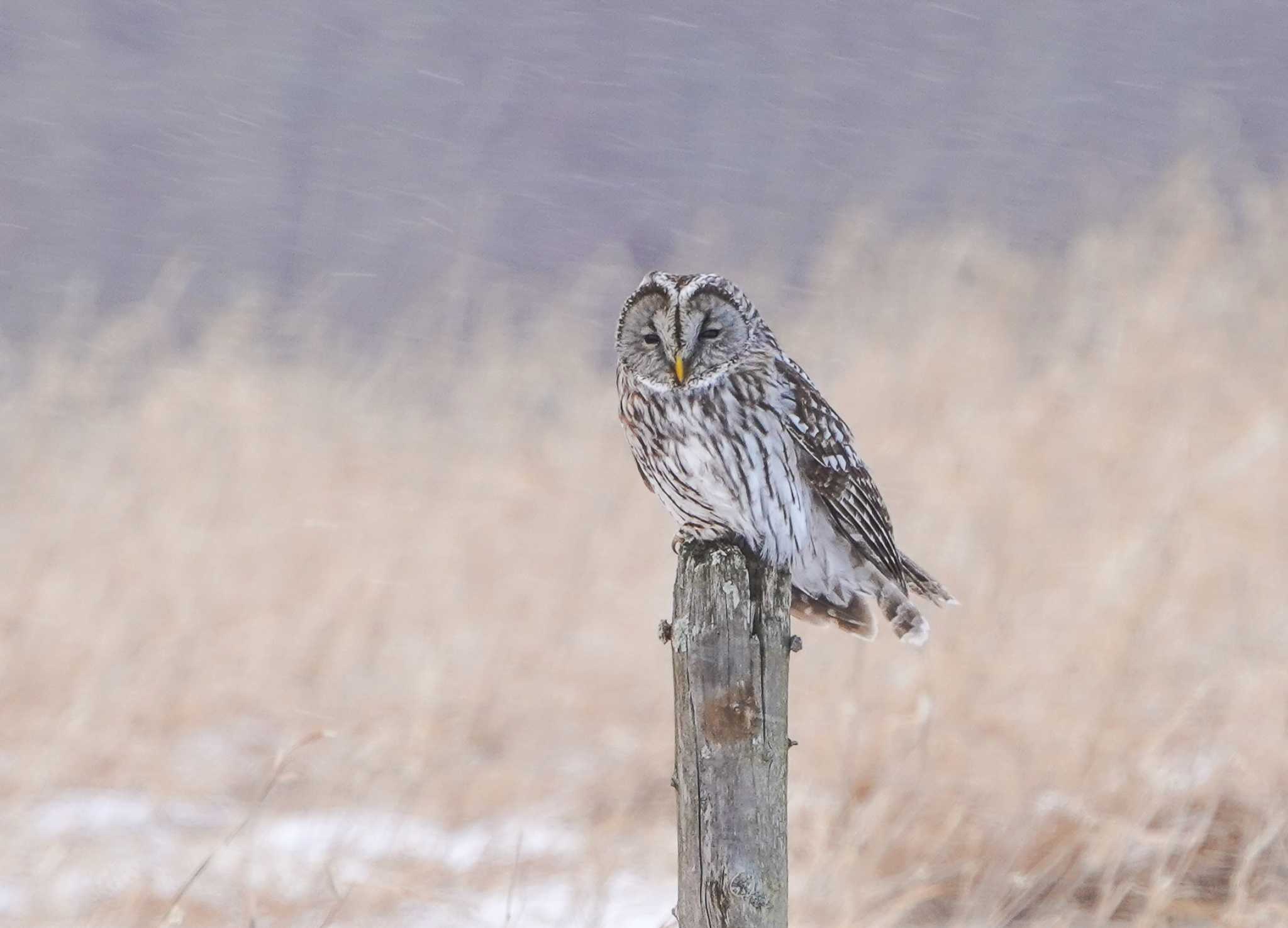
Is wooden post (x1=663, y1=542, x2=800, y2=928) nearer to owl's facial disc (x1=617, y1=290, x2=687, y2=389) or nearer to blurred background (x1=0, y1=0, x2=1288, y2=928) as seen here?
blurred background (x1=0, y1=0, x2=1288, y2=928)

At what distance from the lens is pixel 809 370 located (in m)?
6.89

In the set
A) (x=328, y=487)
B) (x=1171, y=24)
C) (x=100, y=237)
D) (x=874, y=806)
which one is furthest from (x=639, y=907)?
(x=1171, y=24)

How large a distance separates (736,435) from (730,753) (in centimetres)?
103

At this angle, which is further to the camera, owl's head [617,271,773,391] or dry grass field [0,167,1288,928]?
dry grass field [0,167,1288,928]

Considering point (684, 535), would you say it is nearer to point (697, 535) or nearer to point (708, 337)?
point (697, 535)

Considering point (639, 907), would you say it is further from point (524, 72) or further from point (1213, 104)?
point (524, 72)

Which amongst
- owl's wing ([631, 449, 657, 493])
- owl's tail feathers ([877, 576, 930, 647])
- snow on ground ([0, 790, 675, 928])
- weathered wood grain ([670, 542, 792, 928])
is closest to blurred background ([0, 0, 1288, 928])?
snow on ground ([0, 790, 675, 928])

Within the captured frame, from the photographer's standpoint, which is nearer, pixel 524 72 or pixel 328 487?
pixel 328 487

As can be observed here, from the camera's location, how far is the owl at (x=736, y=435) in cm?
306

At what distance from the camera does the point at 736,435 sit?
3.14 metres

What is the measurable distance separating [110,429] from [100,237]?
9.92 metres

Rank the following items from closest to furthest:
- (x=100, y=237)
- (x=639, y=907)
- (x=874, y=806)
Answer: (x=874, y=806) → (x=639, y=907) → (x=100, y=237)

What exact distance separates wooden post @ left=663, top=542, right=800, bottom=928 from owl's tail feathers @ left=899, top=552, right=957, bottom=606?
113 cm

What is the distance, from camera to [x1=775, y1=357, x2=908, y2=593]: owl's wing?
10.6 feet
